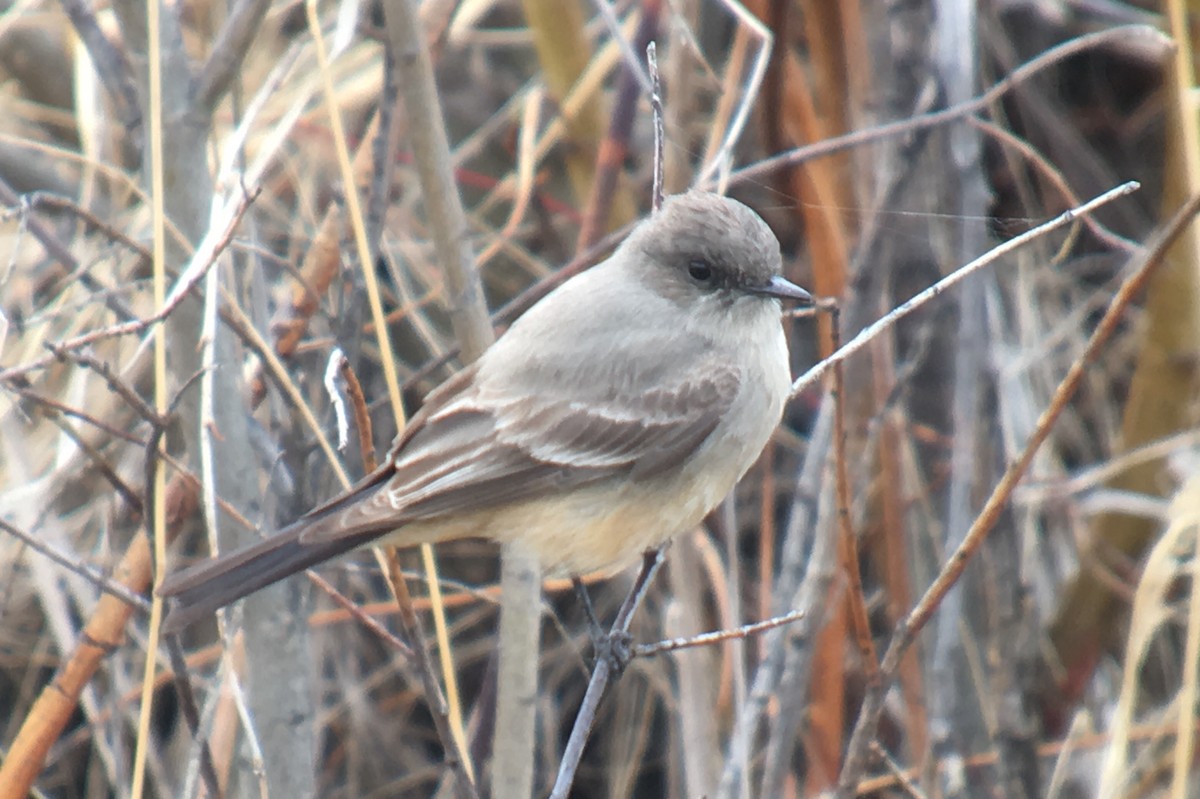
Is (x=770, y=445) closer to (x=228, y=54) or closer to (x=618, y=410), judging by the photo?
(x=618, y=410)

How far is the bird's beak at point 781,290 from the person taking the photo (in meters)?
2.52

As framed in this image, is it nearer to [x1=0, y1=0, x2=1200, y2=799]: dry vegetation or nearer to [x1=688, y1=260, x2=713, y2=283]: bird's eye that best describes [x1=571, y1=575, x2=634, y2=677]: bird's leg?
[x1=0, y1=0, x2=1200, y2=799]: dry vegetation

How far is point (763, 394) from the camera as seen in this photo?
8.64 ft

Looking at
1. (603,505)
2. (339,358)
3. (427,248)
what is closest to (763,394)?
(603,505)

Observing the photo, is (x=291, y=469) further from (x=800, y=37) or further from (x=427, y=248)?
(x=800, y=37)

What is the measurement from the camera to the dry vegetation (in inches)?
95.0

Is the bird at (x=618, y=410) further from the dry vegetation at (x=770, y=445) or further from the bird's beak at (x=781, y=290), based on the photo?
the dry vegetation at (x=770, y=445)

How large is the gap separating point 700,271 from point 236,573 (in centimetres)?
114

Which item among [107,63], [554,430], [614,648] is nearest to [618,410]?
[554,430]

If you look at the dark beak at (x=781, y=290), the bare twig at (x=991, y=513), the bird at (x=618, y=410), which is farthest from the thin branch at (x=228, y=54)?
the bare twig at (x=991, y=513)

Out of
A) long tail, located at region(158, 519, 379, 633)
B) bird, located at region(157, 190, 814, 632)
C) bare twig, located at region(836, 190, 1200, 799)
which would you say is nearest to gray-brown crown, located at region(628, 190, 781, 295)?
bird, located at region(157, 190, 814, 632)

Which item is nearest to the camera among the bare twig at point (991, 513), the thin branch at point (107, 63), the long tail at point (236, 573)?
the bare twig at point (991, 513)

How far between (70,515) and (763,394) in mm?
2198

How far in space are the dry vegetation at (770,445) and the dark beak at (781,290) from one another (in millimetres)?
274
